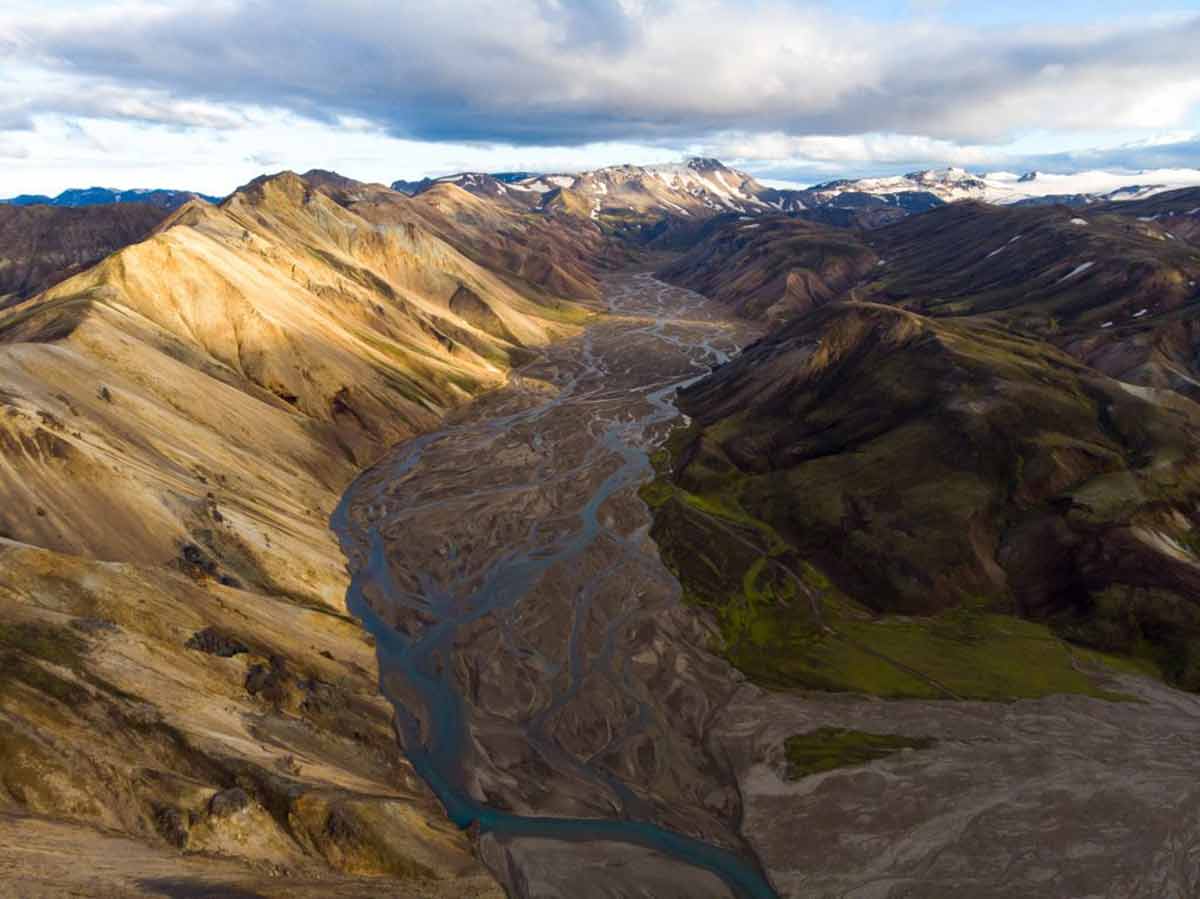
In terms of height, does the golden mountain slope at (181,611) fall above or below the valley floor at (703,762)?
above

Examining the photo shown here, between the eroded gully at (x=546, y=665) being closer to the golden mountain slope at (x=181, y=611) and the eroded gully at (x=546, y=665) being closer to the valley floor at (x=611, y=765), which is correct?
the valley floor at (x=611, y=765)

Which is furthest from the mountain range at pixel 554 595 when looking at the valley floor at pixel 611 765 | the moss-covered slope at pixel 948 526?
the moss-covered slope at pixel 948 526

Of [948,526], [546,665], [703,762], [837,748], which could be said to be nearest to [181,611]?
[546,665]

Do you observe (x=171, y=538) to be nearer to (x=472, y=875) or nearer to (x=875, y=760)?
(x=472, y=875)

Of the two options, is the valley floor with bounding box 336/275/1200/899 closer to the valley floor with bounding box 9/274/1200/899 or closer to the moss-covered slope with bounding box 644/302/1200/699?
the valley floor with bounding box 9/274/1200/899

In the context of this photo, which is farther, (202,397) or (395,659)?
(202,397)

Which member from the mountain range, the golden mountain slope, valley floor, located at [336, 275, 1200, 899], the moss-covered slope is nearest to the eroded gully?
valley floor, located at [336, 275, 1200, 899]

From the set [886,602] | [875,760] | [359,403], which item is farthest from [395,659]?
[359,403]
